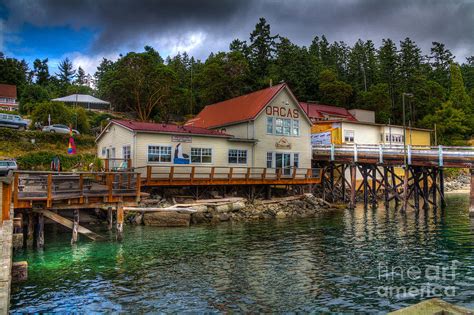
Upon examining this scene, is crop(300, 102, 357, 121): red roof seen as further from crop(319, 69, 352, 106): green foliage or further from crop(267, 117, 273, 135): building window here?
crop(267, 117, 273, 135): building window

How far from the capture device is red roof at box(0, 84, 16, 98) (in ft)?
236

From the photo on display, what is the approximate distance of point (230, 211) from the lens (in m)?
28.0

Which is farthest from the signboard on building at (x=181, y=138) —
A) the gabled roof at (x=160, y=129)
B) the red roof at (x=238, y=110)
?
the red roof at (x=238, y=110)

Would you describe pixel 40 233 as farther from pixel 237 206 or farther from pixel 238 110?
pixel 238 110

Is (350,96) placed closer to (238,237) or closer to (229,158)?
(229,158)

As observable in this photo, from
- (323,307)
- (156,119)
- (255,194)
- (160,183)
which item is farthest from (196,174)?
(156,119)

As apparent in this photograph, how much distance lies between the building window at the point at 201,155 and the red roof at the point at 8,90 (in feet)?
194

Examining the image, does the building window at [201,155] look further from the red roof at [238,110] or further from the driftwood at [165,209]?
the driftwood at [165,209]

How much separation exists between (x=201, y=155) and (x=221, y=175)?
233 centimetres

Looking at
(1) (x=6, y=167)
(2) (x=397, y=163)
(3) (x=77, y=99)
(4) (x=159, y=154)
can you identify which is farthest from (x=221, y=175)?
(3) (x=77, y=99)

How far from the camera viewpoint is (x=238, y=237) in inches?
819

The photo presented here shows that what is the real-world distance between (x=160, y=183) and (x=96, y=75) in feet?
364

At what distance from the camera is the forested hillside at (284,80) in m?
59.8

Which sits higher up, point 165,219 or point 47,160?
point 47,160
